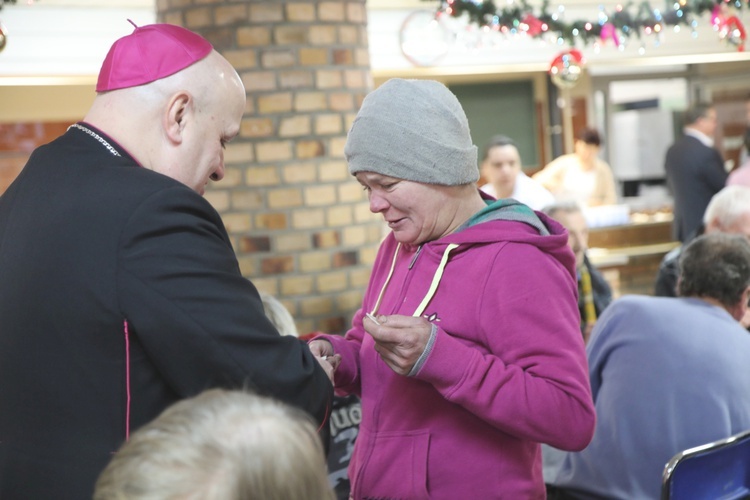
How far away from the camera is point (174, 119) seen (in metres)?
1.60

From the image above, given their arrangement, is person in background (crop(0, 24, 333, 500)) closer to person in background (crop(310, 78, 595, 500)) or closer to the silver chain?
the silver chain

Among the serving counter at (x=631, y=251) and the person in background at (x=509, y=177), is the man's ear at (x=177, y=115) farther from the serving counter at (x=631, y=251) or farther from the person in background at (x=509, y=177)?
the serving counter at (x=631, y=251)

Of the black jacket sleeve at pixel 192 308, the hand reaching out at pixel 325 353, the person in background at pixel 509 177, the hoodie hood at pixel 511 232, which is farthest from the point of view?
the person in background at pixel 509 177

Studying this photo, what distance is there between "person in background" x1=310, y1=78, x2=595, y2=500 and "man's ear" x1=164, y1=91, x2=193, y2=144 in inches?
14.1

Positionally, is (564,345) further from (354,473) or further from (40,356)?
(40,356)

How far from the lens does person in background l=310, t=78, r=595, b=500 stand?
169cm

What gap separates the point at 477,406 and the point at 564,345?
0.20 meters

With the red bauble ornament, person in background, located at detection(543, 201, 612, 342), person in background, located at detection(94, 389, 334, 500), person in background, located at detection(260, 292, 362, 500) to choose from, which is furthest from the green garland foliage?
person in background, located at detection(94, 389, 334, 500)

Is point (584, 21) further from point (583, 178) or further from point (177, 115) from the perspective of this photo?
point (177, 115)

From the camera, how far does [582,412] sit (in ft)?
5.64

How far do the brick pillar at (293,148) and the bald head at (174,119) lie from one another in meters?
2.25

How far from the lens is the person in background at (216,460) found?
96cm

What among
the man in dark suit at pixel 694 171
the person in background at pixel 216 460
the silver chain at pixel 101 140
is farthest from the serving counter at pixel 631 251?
the person in background at pixel 216 460

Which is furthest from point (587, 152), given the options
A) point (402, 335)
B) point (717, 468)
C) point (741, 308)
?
point (402, 335)
